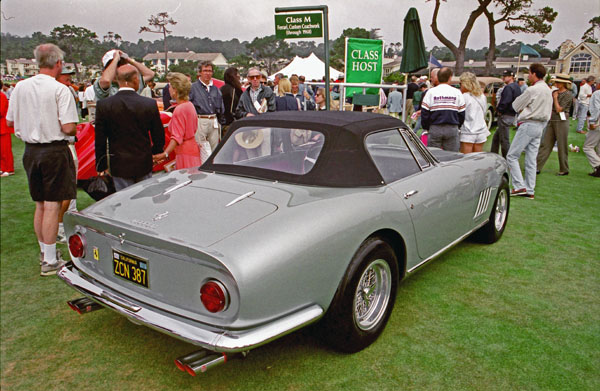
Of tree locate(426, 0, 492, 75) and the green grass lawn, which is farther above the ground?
tree locate(426, 0, 492, 75)

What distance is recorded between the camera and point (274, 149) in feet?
10.7

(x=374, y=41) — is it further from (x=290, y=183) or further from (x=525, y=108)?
(x=290, y=183)

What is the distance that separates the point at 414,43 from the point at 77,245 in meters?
7.35

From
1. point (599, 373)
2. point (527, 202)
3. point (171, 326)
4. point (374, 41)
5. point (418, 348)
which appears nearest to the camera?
point (171, 326)

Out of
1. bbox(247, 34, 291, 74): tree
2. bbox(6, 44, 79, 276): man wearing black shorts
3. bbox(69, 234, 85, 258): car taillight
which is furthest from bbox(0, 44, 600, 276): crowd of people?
bbox(247, 34, 291, 74): tree

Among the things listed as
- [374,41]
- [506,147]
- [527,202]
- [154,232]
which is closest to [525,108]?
[527,202]

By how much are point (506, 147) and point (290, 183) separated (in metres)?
6.90

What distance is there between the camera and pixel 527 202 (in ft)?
20.6

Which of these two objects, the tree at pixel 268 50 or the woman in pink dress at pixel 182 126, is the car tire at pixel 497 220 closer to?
the woman in pink dress at pixel 182 126

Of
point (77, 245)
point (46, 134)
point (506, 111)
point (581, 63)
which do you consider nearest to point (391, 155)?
point (77, 245)

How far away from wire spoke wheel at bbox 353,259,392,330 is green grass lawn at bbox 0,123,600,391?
0.56 ft

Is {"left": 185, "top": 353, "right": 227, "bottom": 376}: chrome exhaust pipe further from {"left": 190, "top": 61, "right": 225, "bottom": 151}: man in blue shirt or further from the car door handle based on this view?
{"left": 190, "top": 61, "right": 225, "bottom": 151}: man in blue shirt

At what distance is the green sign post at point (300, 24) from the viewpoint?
6172 millimetres

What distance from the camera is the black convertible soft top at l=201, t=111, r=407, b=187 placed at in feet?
9.18
